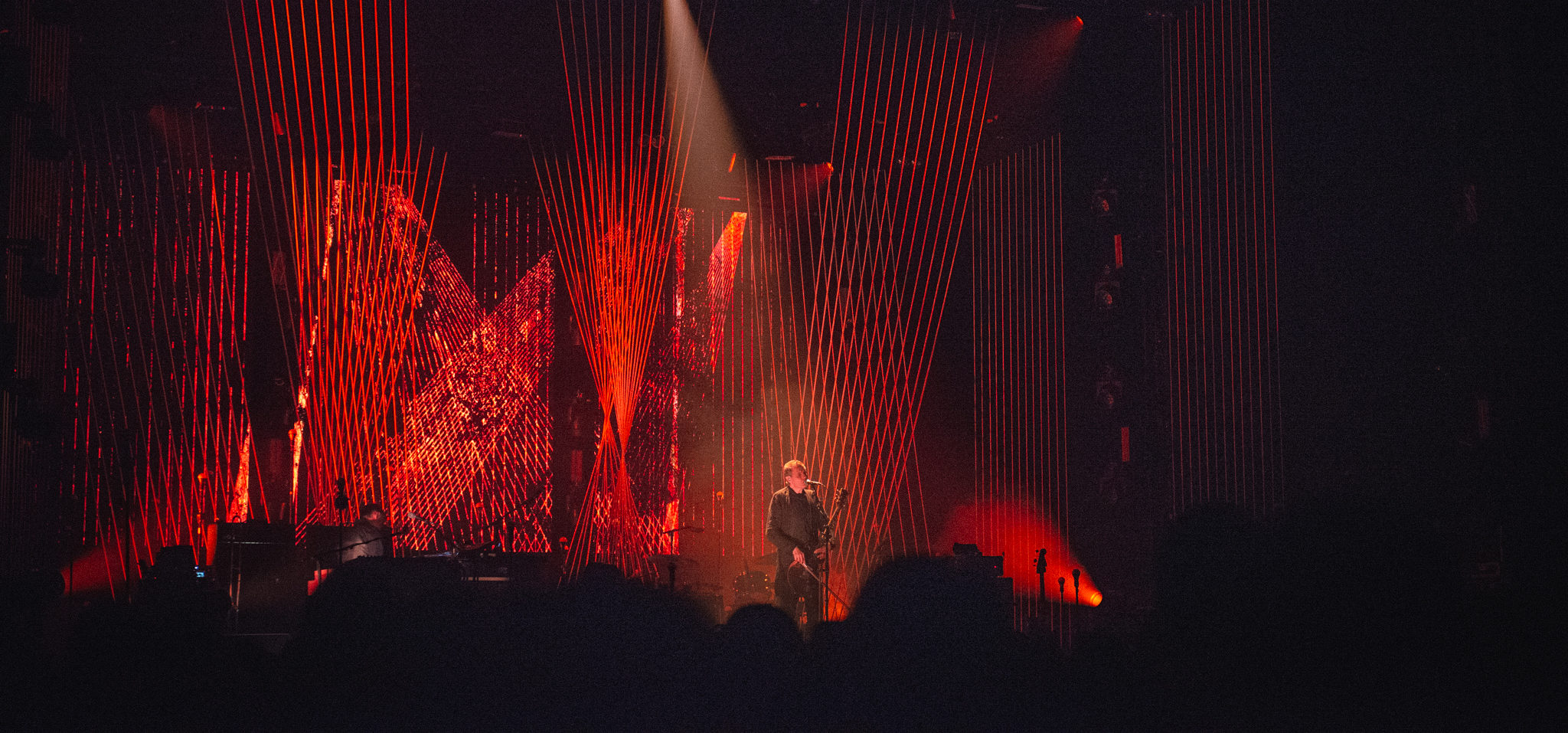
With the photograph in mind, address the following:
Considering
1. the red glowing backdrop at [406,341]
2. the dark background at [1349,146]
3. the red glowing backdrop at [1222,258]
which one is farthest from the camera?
the red glowing backdrop at [406,341]

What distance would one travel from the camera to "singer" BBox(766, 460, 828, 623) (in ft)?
24.1

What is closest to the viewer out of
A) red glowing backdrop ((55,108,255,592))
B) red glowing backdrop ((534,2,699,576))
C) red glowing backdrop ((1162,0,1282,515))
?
red glowing backdrop ((1162,0,1282,515))

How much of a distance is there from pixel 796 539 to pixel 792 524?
15 cm

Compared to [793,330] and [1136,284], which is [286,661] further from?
[793,330]

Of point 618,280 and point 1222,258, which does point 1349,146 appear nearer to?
point 1222,258

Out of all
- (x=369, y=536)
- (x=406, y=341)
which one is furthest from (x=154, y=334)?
(x=369, y=536)

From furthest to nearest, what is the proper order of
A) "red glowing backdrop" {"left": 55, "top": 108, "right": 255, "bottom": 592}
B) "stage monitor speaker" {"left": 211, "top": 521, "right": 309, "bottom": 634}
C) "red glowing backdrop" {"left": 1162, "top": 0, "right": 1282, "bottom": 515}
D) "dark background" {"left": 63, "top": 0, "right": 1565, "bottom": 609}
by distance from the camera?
"red glowing backdrop" {"left": 55, "top": 108, "right": 255, "bottom": 592} < "red glowing backdrop" {"left": 1162, "top": 0, "right": 1282, "bottom": 515} < "stage monitor speaker" {"left": 211, "top": 521, "right": 309, "bottom": 634} < "dark background" {"left": 63, "top": 0, "right": 1565, "bottom": 609}

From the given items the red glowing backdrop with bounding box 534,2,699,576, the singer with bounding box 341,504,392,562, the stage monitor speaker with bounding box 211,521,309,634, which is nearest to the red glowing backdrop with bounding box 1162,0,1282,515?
the red glowing backdrop with bounding box 534,2,699,576

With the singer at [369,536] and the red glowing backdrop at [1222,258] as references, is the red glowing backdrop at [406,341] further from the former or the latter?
the red glowing backdrop at [1222,258]

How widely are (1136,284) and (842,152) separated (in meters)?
3.83

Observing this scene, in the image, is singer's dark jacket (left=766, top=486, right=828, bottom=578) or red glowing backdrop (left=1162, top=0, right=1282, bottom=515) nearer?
red glowing backdrop (left=1162, top=0, right=1282, bottom=515)

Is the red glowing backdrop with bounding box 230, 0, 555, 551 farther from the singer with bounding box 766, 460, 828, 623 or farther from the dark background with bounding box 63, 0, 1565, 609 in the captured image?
the singer with bounding box 766, 460, 828, 623

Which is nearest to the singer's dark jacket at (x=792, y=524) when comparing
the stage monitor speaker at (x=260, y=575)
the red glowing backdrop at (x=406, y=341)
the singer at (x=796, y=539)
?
the singer at (x=796, y=539)

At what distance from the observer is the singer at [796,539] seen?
7355mm
